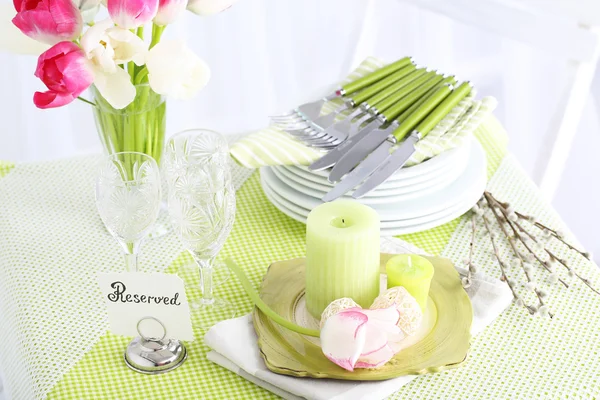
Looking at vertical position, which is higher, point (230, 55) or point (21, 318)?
point (21, 318)

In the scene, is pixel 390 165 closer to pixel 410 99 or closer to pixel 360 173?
pixel 360 173

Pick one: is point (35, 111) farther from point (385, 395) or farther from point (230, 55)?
point (385, 395)

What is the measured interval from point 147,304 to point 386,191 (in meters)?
0.42

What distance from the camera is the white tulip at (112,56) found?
1.02 m

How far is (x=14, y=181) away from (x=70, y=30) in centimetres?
46

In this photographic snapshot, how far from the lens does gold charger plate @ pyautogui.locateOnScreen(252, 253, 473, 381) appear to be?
3.11 ft

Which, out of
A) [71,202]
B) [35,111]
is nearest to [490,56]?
[35,111]

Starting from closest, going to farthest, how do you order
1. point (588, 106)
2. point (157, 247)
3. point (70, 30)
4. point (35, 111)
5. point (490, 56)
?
point (70, 30), point (157, 247), point (35, 111), point (588, 106), point (490, 56)

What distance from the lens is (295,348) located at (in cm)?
99

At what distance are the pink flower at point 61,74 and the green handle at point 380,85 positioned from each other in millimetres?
521

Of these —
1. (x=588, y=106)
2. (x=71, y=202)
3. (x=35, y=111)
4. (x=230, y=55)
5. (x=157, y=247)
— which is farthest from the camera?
(x=588, y=106)

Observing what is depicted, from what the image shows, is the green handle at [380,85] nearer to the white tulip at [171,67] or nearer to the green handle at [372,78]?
the green handle at [372,78]

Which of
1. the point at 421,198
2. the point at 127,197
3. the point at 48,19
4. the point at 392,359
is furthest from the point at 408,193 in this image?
the point at 48,19

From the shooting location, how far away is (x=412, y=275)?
1007 mm
